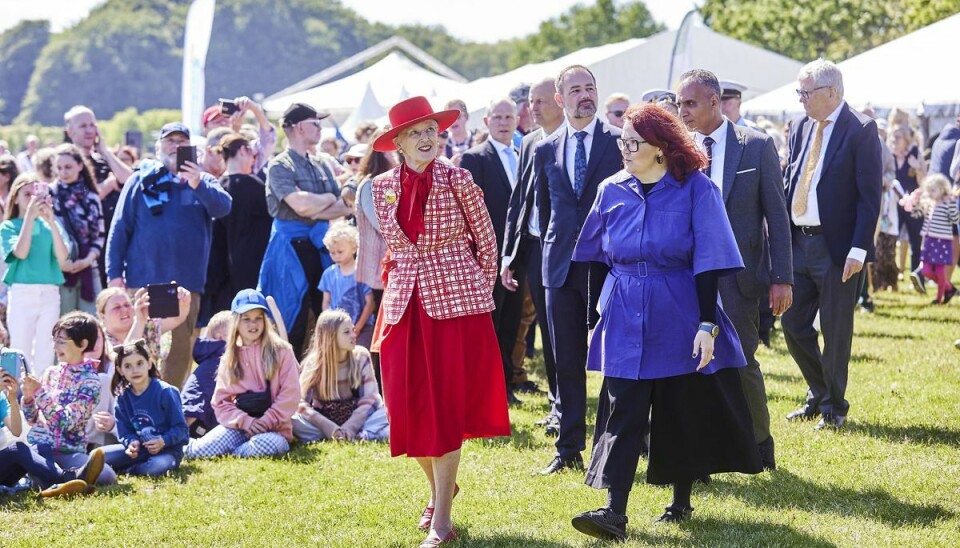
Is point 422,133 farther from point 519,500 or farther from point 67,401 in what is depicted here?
point 67,401

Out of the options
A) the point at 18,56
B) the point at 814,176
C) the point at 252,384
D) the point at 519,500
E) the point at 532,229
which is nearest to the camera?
the point at 519,500

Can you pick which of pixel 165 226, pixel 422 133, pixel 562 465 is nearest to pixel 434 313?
pixel 422 133

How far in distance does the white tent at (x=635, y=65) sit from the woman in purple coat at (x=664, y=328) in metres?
14.9

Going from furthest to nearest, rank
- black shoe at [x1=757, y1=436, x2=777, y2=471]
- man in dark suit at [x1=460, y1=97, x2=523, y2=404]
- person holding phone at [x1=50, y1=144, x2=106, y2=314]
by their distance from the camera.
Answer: person holding phone at [x1=50, y1=144, x2=106, y2=314] → man in dark suit at [x1=460, y1=97, x2=523, y2=404] → black shoe at [x1=757, y1=436, x2=777, y2=471]

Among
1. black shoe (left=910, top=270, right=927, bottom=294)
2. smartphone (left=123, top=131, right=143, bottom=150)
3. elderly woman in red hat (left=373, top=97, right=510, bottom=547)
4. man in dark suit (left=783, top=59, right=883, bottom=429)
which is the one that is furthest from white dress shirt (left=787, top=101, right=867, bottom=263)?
smartphone (left=123, top=131, right=143, bottom=150)

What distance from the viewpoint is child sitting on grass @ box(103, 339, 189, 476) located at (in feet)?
24.1

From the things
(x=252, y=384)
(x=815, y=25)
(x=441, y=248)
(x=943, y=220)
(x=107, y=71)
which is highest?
(x=107, y=71)

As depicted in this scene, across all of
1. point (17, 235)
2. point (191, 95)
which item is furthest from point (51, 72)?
point (17, 235)

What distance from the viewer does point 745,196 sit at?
6.48 m

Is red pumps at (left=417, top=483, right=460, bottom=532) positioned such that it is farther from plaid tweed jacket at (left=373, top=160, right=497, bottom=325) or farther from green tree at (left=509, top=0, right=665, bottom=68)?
green tree at (left=509, top=0, right=665, bottom=68)

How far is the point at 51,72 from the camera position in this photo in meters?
153

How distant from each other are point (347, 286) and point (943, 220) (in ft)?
27.0

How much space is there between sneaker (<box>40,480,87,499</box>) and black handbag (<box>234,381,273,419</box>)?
1373 millimetres

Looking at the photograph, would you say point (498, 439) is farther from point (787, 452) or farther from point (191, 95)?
point (191, 95)
